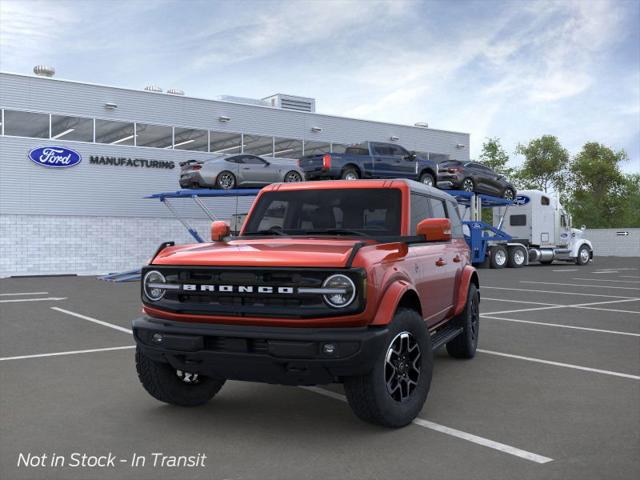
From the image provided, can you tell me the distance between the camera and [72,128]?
88.7 feet

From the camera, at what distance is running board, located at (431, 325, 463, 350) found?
19.1ft

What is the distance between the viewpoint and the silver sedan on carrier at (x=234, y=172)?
23.3 meters

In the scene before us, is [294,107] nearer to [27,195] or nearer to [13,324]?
[27,195]

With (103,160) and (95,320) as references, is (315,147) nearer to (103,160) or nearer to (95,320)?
(103,160)

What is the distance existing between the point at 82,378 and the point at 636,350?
6.31 metres

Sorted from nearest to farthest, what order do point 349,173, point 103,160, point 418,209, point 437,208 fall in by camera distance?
point 418,209 → point 437,208 → point 349,173 → point 103,160

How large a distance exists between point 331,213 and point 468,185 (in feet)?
72.7

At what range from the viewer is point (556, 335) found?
909 cm

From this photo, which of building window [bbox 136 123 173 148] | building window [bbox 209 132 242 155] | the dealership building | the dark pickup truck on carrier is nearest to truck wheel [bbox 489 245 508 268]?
the dark pickup truck on carrier

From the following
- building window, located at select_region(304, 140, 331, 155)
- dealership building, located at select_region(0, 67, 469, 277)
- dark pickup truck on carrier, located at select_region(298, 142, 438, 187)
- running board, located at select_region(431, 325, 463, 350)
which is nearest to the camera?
running board, located at select_region(431, 325, 463, 350)

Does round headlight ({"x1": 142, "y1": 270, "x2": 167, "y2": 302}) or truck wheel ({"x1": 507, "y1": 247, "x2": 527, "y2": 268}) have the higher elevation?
round headlight ({"x1": 142, "y1": 270, "x2": 167, "y2": 302})

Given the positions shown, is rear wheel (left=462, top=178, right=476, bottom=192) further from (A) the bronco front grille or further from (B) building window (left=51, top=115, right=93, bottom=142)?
(A) the bronco front grille

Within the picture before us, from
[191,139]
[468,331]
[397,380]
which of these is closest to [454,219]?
[468,331]

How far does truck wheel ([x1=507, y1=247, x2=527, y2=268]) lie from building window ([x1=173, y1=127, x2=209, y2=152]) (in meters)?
14.8
